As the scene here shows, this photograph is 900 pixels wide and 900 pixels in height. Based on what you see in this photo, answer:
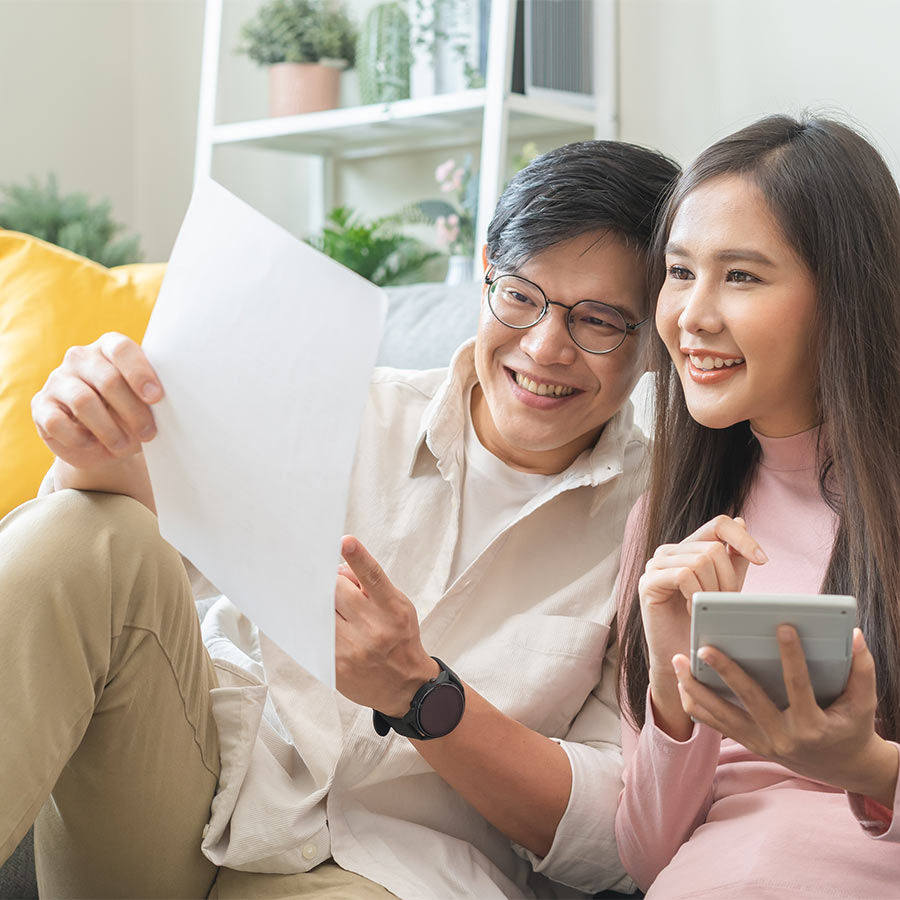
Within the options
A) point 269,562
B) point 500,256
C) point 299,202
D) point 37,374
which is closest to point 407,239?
point 299,202

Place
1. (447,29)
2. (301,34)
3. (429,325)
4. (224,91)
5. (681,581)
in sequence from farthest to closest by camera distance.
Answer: (224,91) → (301,34) → (447,29) → (429,325) → (681,581)

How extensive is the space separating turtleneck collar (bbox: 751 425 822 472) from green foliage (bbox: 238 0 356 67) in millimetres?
1884

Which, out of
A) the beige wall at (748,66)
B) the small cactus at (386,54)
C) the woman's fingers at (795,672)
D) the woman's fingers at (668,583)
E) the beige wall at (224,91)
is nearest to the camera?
the woman's fingers at (795,672)

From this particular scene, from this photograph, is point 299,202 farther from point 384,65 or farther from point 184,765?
point 184,765

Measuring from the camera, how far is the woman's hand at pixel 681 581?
2.73 feet

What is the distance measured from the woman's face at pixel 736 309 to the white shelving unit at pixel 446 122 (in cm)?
116

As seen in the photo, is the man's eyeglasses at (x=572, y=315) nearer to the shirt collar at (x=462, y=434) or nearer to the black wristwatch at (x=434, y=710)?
the shirt collar at (x=462, y=434)

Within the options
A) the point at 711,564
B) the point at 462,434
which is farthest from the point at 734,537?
the point at 462,434

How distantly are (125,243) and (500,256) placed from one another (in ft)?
5.28

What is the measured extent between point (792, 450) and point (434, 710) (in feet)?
1.36

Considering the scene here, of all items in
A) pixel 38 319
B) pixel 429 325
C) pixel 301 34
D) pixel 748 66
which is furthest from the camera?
pixel 301 34

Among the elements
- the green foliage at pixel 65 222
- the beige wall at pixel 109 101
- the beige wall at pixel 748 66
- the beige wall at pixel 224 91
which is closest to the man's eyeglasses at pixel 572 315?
the beige wall at pixel 748 66

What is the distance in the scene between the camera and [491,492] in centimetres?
126

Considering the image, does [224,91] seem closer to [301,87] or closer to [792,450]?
[301,87]
